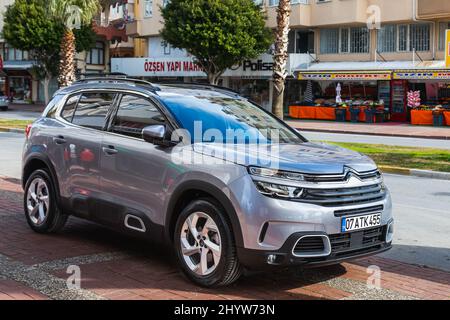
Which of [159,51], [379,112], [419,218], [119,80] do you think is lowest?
[419,218]

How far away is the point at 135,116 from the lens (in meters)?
6.13

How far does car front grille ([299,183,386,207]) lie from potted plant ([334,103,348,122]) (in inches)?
1160

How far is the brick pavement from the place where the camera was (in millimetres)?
5012

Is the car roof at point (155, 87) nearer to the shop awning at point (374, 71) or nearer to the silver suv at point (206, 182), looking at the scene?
the silver suv at point (206, 182)

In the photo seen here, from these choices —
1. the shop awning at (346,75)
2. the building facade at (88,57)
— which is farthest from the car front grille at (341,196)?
the building facade at (88,57)

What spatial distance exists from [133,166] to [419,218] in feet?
14.9

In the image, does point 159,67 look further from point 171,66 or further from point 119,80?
point 119,80

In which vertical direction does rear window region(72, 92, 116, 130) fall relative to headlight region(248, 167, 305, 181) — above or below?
above

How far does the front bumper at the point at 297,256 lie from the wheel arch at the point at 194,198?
15 cm

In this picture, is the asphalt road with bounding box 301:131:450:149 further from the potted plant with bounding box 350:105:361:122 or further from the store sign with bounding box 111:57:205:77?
the store sign with bounding box 111:57:205:77

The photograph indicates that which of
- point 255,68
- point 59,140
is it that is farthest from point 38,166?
point 255,68

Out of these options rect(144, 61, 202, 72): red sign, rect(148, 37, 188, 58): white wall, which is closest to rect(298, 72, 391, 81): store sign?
rect(144, 61, 202, 72): red sign
